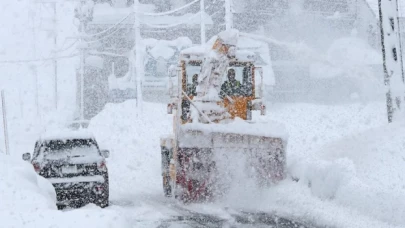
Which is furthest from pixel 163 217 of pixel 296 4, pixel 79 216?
pixel 296 4

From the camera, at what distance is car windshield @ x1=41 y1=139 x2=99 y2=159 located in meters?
13.4

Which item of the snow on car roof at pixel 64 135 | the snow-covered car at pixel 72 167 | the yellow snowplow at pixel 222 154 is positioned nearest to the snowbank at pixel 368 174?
the yellow snowplow at pixel 222 154

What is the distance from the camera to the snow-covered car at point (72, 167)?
13320mm

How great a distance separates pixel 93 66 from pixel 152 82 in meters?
5.78

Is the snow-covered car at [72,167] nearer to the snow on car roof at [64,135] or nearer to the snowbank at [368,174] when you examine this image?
the snow on car roof at [64,135]

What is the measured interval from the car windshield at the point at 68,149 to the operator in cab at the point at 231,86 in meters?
3.31

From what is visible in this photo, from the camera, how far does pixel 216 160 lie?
13742 millimetres

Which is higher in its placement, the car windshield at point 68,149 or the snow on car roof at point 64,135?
the snow on car roof at point 64,135

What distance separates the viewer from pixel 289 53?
43.7 meters

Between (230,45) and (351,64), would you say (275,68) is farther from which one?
(230,45)

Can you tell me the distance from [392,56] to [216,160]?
17.3ft

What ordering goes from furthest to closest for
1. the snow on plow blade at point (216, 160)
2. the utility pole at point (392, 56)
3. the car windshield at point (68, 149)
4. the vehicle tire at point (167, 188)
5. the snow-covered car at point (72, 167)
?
the utility pole at point (392, 56)
the vehicle tire at point (167, 188)
the snow on plow blade at point (216, 160)
the car windshield at point (68, 149)
the snow-covered car at point (72, 167)

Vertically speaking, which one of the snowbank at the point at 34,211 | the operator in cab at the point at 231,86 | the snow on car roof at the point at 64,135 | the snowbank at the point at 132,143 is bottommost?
the snowbank at the point at 132,143

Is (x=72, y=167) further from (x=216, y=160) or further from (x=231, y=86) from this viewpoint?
(x=231, y=86)
